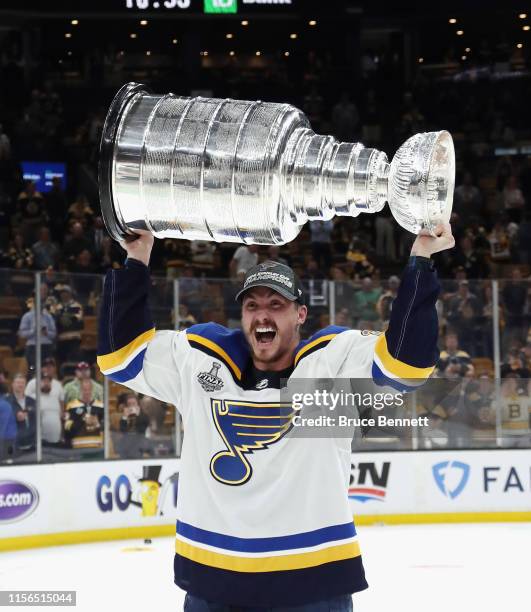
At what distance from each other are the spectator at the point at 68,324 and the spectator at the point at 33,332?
2.3 inches

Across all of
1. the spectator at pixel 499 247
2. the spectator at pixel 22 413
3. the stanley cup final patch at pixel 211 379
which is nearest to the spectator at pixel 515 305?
the spectator at pixel 499 247

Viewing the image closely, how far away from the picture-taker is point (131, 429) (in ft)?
30.8

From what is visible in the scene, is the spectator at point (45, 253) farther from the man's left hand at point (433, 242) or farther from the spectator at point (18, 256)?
the man's left hand at point (433, 242)

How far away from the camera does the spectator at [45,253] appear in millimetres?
11742

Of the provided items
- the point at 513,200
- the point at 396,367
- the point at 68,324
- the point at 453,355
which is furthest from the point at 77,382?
the point at 513,200

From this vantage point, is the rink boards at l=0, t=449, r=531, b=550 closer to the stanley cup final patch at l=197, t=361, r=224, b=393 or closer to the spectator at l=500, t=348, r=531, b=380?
the spectator at l=500, t=348, r=531, b=380

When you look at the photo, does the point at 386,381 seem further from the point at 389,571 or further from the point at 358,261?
the point at 358,261

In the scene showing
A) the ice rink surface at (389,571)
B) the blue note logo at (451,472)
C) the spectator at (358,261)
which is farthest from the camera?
the spectator at (358,261)

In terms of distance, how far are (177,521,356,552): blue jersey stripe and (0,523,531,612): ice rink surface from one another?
13.1 ft

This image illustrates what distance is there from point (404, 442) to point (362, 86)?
298 inches

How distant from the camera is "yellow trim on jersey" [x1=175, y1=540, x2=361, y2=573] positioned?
2559 mm

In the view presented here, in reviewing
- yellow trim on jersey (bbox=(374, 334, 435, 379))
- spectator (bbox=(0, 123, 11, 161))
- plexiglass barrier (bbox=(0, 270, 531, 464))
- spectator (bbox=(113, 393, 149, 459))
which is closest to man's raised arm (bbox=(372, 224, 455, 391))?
yellow trim on jersey (bbox=(374, 334, 435, 379))

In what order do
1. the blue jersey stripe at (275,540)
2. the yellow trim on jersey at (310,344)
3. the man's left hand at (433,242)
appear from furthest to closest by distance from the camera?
1. the yellow trim on jersey at (310,344)
2. the blue jersey stripe at (275,540)
3. the man's left hand at (433,242)

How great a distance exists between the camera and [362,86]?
53.6 feet
